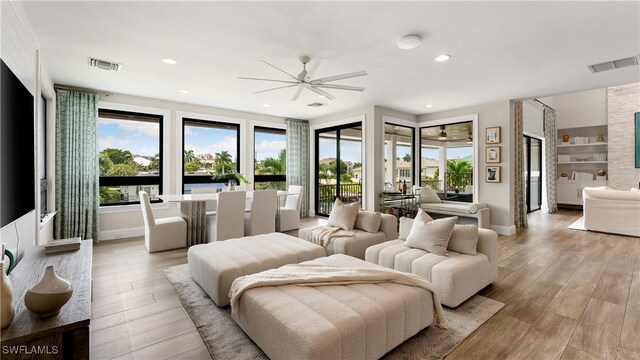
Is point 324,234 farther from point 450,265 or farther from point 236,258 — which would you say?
point 450,265

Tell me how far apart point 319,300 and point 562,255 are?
13.4ft

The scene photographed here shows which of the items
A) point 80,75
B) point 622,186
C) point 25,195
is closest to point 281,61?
point 25,195

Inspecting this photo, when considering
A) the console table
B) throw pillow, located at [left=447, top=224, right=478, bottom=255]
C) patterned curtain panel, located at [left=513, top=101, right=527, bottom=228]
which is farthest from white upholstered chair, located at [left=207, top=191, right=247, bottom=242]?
patterned curtain panel, located at [left=513, top=101, right=527, bottom=228]

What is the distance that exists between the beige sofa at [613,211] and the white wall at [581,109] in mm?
3798

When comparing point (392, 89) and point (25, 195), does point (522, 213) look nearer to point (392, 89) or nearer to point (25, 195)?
point (392, 89)

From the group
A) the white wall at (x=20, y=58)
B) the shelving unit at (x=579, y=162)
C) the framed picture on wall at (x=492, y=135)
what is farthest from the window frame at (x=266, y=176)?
the shelving unit at (x=579, y=162)

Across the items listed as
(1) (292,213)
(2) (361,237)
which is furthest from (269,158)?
(2) (361,237)

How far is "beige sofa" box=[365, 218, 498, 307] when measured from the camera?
247 centimetres

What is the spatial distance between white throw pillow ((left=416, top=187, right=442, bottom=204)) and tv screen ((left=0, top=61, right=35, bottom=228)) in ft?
20.2

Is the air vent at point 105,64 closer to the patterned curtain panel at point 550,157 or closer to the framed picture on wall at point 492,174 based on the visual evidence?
the framed picture on wall at point 492,174

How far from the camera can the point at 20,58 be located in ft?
8.09

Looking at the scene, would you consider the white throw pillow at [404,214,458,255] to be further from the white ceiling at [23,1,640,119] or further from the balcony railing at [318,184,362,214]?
the balcony railing at [318,184,362,214]

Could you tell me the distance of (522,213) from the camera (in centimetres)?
595

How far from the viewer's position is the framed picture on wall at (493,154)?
Answer: 18.2 feet
